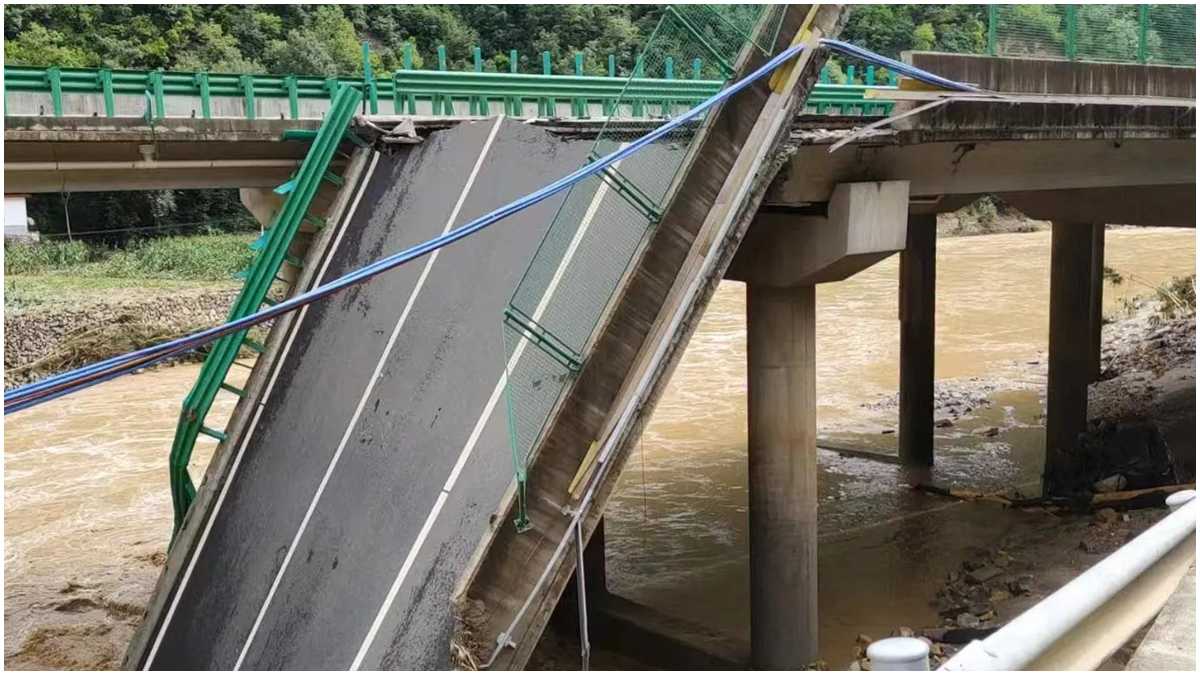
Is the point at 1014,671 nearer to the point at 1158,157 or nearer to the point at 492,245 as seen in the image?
the point at 492,245

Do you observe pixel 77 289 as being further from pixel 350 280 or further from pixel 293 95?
pixel 350 280

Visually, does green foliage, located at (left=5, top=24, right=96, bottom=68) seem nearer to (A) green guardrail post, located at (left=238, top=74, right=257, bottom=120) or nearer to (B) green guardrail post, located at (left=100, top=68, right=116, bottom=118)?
(A) green guardrail post, located at (left=238, top=74, right=257, bottom=120)

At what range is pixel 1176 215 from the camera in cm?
1800

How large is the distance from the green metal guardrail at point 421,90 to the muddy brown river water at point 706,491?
613 centimetres

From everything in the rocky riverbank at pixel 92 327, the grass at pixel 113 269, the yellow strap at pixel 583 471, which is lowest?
the rocky riverbank at pixel 92 327

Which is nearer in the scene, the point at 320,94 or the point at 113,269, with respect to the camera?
the point at 320,94

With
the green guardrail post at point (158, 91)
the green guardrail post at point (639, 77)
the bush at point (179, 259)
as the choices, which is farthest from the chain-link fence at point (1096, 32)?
the bush at point (179, 259)

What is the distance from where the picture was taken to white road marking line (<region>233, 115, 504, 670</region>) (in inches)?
387

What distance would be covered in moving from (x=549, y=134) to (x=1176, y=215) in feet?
38.8

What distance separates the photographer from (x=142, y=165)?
1221cm

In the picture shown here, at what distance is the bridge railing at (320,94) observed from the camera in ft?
34.5

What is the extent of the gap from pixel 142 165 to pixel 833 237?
743cm

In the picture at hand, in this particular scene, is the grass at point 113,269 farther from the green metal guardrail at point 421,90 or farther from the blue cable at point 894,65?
the blue cable at point 894,65

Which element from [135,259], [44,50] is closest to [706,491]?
[135,259]
